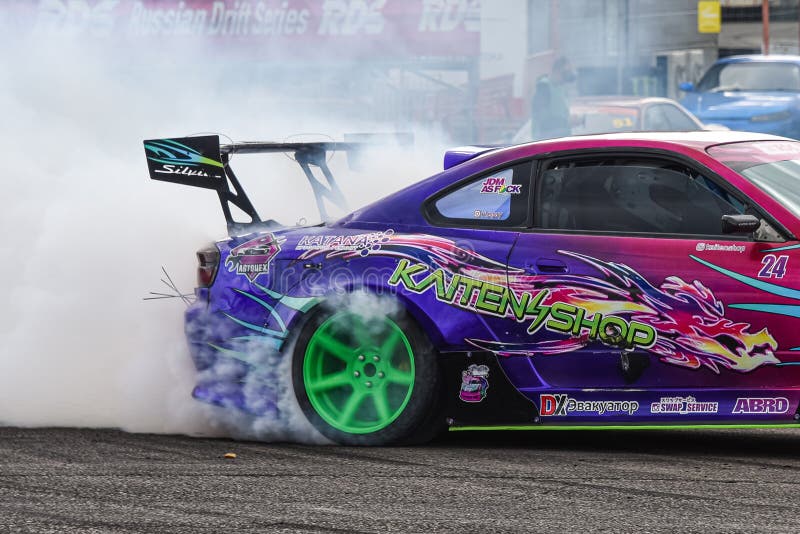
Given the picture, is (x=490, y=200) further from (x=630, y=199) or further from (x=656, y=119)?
(x=656, y=119)

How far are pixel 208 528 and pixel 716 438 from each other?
266 centimetres

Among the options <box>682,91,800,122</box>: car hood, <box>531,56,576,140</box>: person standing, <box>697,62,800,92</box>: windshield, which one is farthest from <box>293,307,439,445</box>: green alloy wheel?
<box>697,62,800,92</box>: windshield

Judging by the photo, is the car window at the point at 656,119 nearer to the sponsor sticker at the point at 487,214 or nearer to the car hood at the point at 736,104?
the car hood at the point at 736,104

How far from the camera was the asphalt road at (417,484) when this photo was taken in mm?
4719

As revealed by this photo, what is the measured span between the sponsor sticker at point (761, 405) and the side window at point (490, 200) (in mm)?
Result: 1185

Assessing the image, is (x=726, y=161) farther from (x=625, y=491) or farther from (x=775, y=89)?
(x=775, y=89)

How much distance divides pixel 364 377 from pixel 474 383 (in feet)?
1.63

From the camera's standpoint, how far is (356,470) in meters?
5.59

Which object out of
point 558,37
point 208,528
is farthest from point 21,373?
point 558,37

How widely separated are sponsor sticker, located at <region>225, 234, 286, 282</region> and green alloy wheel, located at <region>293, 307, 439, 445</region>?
0.37 m

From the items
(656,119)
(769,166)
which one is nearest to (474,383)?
(769,166)

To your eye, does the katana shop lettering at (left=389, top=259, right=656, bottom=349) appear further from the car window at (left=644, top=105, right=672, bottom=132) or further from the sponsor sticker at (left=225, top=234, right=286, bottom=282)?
the car window at (left=644, top=105, right=672, bottom=132)

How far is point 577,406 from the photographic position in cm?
582

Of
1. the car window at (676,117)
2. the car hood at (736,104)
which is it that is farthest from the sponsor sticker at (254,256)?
the car hood at (736,104)
